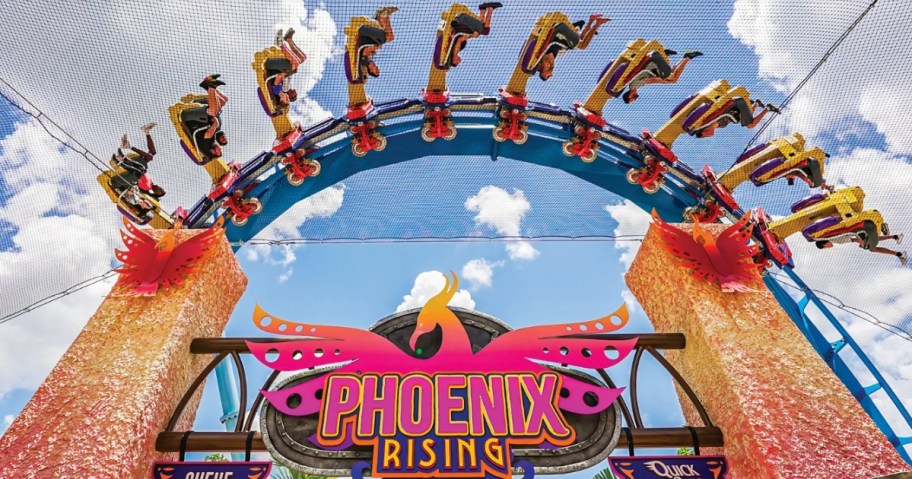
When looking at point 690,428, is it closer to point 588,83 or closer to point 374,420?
point 374,420

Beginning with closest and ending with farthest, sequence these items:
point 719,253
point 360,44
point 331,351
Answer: point 331,351, point 719,253, point 360,44

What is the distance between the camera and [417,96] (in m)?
5.72

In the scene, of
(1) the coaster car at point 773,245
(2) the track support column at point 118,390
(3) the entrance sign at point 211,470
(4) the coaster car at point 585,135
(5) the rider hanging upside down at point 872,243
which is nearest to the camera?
(2) the track support column at point 118,390

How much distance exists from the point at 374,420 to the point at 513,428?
0.83 meters

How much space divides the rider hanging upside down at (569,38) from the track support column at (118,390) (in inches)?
127

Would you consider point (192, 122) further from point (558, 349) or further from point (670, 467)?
point (670, 467)

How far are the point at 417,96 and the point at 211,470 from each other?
3.69 m

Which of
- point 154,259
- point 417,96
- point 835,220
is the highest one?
point 417,96

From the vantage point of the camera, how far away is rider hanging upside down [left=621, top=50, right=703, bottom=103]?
16.8 ft

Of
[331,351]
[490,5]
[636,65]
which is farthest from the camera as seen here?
[636,65]

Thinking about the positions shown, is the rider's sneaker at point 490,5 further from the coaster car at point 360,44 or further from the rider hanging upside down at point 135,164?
the rider hanging upside down at point 135,164

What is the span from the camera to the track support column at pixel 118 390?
3207 millimetres

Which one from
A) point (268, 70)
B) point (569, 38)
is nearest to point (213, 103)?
point (268, 70)

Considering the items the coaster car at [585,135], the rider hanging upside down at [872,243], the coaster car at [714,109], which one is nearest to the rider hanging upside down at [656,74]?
the coaster car at [714,109]
